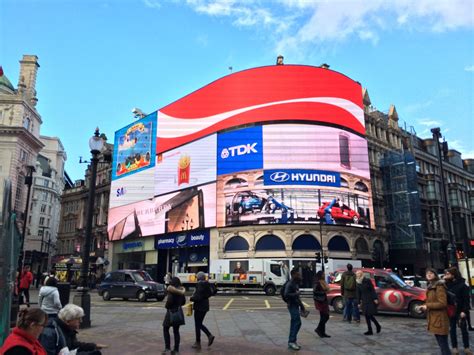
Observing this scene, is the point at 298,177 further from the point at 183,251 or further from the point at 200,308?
the point at 200,308

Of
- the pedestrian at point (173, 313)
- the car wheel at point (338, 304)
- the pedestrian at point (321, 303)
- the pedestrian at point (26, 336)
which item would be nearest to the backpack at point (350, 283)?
the pedestrian at point (321, 303)

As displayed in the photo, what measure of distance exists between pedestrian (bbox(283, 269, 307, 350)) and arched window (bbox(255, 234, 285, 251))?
3103 cm

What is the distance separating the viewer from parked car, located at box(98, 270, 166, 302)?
911 inches

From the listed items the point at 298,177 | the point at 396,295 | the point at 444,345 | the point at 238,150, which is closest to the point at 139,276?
the point at 396,295

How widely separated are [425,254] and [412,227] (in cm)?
363

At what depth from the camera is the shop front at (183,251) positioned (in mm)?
44719

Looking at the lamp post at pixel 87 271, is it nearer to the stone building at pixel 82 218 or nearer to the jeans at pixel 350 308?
the jeans at pixel 350 308

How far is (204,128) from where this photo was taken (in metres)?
47.1

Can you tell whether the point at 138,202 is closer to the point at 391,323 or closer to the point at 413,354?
the point at 391,323

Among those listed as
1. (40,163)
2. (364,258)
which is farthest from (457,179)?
(40,163)

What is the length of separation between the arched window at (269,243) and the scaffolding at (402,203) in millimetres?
15690

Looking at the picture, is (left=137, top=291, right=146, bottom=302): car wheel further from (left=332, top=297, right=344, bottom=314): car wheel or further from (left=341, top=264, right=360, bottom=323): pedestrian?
(left=341, top=264, right=360, bottom=323): pedestrian

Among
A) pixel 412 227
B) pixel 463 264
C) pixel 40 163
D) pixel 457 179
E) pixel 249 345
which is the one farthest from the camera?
pixel 40 163

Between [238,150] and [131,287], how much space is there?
2258 cm
